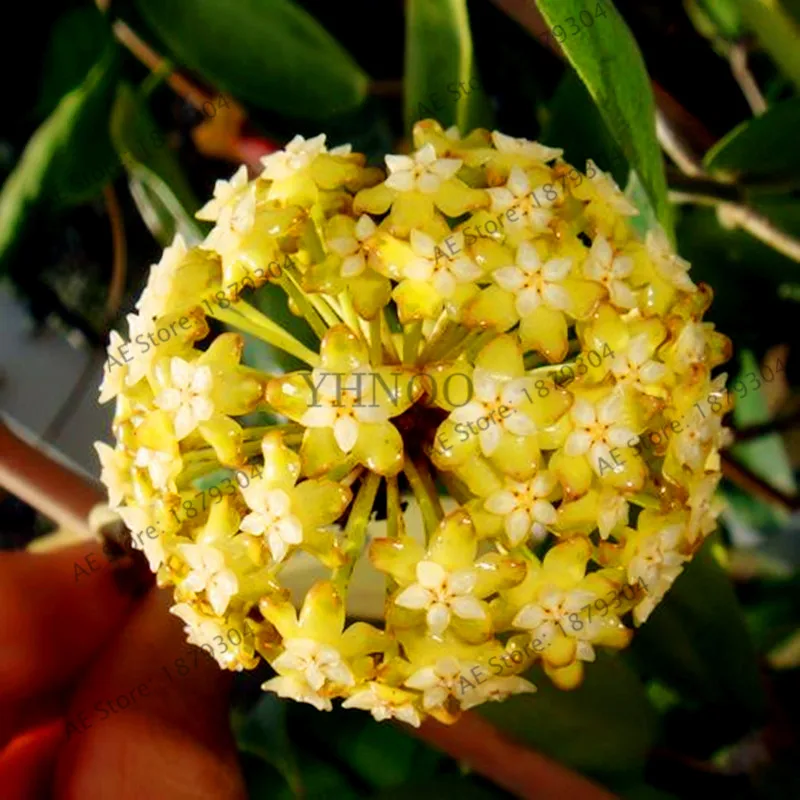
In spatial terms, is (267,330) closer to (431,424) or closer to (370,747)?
(431,424)

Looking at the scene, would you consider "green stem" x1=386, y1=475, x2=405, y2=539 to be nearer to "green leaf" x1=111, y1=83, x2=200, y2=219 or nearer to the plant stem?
the plant stem

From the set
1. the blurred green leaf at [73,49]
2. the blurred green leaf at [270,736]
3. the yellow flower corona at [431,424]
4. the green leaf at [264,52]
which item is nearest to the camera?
the yellow flower corona at [431,424]

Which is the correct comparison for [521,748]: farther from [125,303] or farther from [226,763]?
[125,303]

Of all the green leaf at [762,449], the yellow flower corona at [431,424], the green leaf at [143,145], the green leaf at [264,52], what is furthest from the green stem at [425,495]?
the green leaf at [762,449]

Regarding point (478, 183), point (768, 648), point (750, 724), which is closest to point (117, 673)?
point (478, 183)

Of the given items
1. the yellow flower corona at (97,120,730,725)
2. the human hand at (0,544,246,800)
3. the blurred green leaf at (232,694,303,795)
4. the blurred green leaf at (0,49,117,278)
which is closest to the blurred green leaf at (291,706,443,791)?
the blurred green leaf at (232,694,303,795)

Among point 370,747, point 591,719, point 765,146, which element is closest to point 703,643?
point 591,719

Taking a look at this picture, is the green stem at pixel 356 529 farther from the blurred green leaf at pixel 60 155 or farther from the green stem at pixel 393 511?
the blurred green leaf at pixel 60 155
